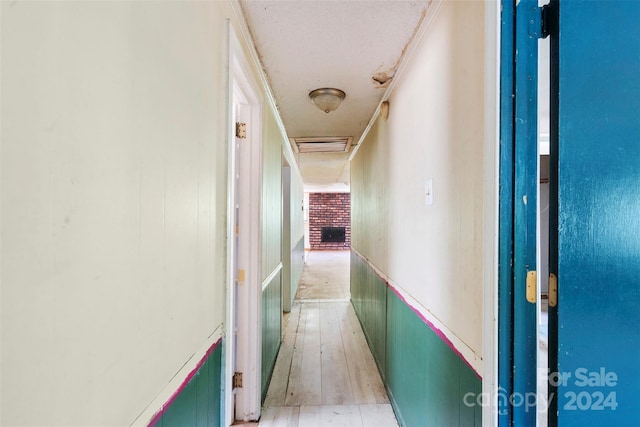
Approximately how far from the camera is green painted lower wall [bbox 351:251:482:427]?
3.63ft

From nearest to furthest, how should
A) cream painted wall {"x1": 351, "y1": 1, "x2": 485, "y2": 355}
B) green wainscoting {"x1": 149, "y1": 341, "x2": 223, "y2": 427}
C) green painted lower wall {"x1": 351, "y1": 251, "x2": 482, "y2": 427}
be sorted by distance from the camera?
green wainscoting {"x1": 149, "y1": 341, "x2": 223, "y2": 427}
cream painted wall {"x1": 351, "y1": 1, "x2": 485, "y2": 355}
green painted lower wall {"x1": 351, "y1": 251, "x2": 482, "y2": 427}

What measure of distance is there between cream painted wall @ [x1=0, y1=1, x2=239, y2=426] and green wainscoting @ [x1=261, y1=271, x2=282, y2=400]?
1437 millimetres

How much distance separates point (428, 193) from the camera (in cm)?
142

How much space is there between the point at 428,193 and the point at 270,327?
1801 mm

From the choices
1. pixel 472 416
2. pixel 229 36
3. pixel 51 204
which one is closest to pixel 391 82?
pixel 229 36

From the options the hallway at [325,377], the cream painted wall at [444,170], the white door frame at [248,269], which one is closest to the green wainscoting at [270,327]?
the hallway at [325,377]

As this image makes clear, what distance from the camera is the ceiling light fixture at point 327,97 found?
7.02ft

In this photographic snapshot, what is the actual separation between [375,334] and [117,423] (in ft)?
8.06

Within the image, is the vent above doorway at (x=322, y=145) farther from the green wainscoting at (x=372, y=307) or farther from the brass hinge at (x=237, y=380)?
the brass hinge at (x=237, y=380)

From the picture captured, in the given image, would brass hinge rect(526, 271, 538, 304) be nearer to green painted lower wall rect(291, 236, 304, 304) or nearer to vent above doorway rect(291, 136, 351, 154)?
vent above doorway rect(291, 136, 351, 154)

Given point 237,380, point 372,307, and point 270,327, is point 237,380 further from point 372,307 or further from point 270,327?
point 372,307

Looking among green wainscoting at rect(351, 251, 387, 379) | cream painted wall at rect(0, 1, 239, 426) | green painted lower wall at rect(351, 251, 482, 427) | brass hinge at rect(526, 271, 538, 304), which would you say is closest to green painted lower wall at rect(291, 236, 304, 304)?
green wainscoting at rect(351, 251, 387, 379)

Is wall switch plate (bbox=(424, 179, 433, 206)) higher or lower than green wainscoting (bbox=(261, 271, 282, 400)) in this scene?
higher

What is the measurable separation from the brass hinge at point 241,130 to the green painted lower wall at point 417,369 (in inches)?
57.5
